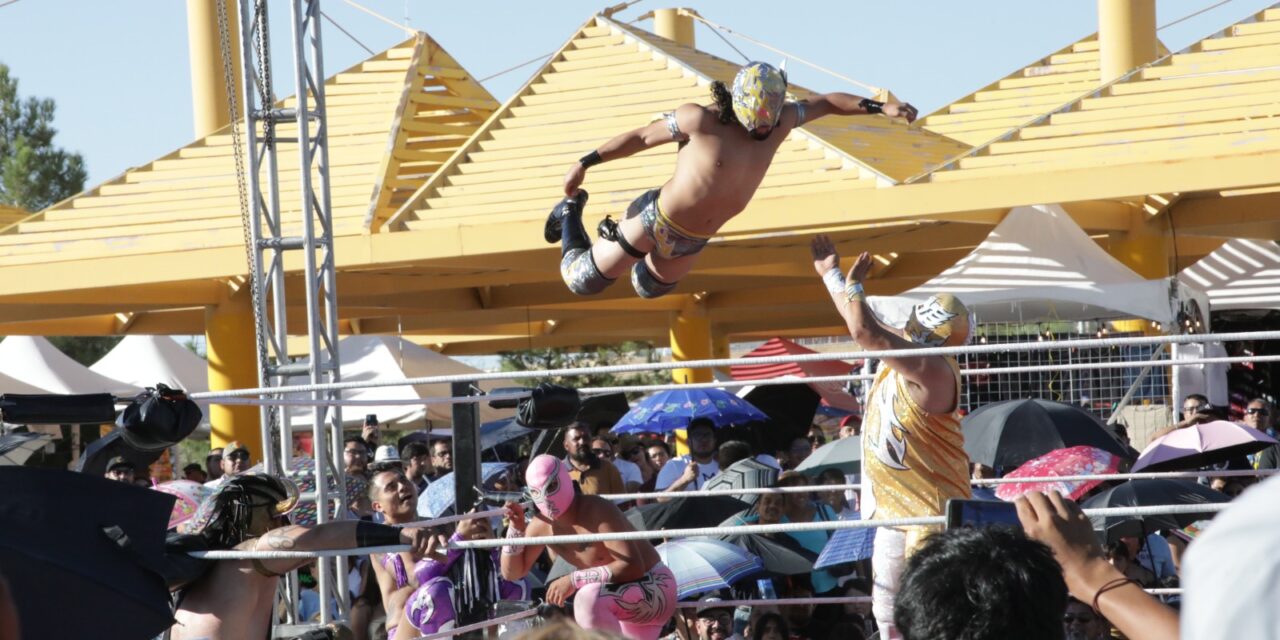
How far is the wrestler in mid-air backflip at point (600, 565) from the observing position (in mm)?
6305

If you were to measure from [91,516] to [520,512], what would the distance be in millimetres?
2156

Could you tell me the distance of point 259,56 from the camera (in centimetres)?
869

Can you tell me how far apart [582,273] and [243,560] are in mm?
2666

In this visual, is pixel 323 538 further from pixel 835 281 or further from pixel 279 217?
pixel 279 217

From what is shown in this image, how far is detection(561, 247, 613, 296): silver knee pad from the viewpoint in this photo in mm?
7137

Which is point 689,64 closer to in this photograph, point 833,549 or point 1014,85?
point 1014,85

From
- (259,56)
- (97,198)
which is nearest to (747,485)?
(259,56)

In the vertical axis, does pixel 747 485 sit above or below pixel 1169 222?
below

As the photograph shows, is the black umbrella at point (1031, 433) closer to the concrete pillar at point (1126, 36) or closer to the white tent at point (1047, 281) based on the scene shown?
the white tent at point (1047, 281)

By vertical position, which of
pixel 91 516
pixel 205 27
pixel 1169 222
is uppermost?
pixel 205 27

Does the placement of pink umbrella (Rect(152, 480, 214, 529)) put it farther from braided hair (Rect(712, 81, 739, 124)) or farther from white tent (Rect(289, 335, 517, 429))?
white tent (Rect(289, 335, 517, 429))

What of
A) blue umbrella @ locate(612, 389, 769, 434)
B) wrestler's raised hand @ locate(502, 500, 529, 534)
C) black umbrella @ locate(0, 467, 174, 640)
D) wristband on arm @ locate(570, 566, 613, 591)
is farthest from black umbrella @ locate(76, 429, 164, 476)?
blue umbrella @ locate(612, 389, 769, 434)

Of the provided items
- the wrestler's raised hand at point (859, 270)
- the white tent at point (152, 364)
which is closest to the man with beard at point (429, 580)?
the wrestler's raised hand at point (859, 270)

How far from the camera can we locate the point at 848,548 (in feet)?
24.4
